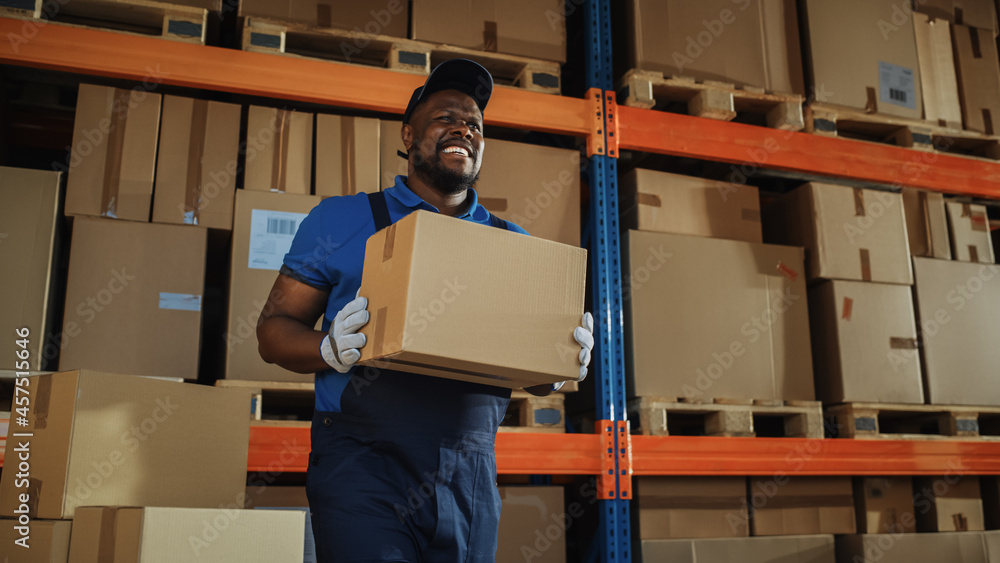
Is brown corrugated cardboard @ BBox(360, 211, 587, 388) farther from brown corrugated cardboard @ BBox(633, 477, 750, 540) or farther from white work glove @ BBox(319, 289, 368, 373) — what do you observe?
brown corrugated cardboard @ BBox(633, 477, 750, 540)

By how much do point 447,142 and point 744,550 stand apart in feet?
8.17

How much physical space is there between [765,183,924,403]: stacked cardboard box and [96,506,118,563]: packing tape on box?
135 inches

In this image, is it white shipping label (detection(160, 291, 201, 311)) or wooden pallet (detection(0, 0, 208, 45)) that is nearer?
white shipping label (detection(160, 291, 201, 311))

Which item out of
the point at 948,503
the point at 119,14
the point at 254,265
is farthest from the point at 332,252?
the point at 948,503

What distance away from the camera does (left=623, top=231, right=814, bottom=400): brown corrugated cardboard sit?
3.97 meters

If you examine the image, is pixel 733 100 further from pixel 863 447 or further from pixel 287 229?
pixel 287 229

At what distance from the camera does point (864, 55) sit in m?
4.75

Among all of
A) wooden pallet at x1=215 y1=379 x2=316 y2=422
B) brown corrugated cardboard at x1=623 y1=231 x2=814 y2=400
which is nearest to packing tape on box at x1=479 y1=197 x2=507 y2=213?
brown corrugated cardboard at x1=623 y1=231 x2=814 y2=400

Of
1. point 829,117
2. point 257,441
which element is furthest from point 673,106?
point 257,441

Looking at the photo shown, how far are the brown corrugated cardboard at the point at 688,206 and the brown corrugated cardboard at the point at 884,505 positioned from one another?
1403 millimetres

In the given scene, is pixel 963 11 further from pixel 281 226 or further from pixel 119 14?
pixel 119 14

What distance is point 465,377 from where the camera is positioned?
208cm

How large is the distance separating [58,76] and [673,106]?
10.5ft

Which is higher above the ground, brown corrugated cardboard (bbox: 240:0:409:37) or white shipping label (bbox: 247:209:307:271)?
brown corrugated cardboard (bbox: 240:0:409:37)
